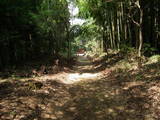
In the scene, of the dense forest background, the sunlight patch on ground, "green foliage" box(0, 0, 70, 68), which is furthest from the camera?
"green foliage" box(0, 0, 70, 68)

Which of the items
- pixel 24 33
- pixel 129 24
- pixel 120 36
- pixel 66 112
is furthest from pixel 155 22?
pixel 24 33

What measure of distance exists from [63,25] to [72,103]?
15.5 metres

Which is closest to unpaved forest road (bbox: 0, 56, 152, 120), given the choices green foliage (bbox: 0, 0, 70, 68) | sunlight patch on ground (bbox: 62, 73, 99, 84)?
sunlight patch on ground (bbox: 62, 73, 99, 84)

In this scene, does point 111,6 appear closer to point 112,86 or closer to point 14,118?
point 112,86

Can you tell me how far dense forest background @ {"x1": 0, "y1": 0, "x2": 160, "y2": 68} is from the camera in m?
13.1

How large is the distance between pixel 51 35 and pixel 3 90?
14181mm

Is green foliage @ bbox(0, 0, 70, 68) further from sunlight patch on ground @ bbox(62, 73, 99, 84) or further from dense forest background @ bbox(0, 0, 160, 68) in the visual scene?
sunlight patch on ground @ bbox(62, 73, 99, 84)

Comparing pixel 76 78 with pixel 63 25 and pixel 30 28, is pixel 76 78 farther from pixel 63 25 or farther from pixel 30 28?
pixel 63 25

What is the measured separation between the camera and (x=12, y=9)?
1323 centimetres

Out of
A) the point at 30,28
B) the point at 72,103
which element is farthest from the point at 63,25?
the point at 72,103

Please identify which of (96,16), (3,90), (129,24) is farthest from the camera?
(96,16)

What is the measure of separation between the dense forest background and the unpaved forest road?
5382mm

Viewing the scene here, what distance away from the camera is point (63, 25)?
21.1 meters

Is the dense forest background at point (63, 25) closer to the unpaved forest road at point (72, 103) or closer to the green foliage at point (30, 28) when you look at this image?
the green foliage at point (30, 28)
